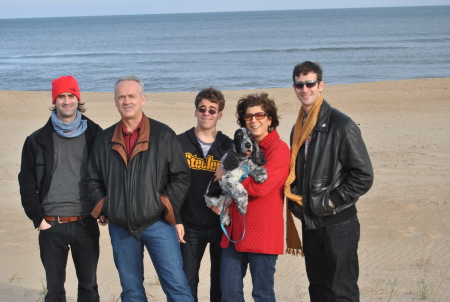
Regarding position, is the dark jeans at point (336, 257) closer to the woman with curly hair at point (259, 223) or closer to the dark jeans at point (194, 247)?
the woman with curly hair at point (259, 223)

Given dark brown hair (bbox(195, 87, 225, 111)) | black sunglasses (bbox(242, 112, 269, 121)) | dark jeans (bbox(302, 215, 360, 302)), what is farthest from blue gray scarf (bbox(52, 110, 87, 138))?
dark jeans (bbox(302, 215, 360, 302))

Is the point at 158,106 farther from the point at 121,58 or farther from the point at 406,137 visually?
the point at 121,58

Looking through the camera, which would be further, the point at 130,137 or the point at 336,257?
the point at 130,137

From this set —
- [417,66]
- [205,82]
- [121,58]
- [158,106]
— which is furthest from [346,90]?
[121,58]

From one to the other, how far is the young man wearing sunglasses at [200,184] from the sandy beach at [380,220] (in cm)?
175

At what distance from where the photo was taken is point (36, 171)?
13.2 feet

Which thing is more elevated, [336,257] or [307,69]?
[307,69]

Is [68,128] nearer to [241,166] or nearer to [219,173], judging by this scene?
[219,173]

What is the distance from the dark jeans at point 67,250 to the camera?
13.2 feet

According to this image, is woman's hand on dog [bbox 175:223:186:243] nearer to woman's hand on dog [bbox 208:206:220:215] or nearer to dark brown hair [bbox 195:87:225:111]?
woman's hand on dog [bbox 208:206:220:215]

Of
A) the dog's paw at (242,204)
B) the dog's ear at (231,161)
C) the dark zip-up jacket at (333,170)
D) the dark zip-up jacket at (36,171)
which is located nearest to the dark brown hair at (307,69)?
the dark zip-up jacket at (333,170)

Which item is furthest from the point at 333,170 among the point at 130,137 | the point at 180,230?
the point at 130,137

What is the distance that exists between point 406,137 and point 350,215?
10110 mm

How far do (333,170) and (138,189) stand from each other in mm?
1433
